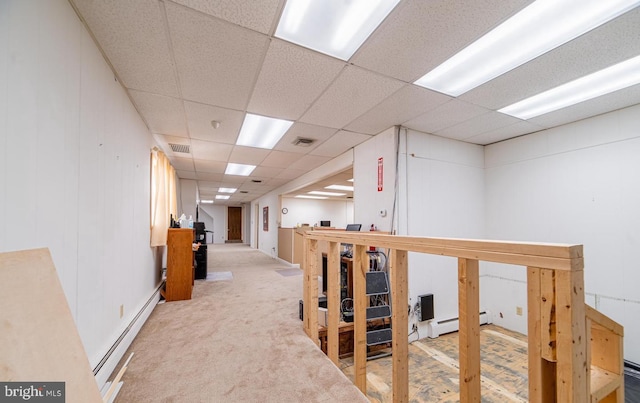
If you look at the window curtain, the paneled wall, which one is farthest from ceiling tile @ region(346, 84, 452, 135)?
the window curtain

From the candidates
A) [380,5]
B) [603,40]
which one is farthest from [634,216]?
[380,5]

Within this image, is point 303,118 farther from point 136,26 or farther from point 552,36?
point 552,36

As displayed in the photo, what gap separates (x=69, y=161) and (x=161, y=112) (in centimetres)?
161

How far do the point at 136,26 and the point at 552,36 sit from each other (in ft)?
9.19

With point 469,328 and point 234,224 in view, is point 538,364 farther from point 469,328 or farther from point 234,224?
point 234,224

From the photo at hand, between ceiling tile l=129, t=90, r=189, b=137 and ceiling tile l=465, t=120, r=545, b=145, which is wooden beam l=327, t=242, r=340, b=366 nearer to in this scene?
ceiling tile l=129, t=90, r=189, b=137

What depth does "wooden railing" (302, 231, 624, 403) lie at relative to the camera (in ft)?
2.57

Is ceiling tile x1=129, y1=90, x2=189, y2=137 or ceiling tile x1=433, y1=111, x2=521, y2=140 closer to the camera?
ceiling tile x1=129, y1=90, x2=189, y2=137

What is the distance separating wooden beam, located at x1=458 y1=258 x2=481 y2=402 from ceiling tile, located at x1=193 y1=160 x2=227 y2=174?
499cm

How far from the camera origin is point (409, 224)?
3.41 metres

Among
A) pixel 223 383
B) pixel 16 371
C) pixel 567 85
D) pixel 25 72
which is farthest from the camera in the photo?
pixel 567 85

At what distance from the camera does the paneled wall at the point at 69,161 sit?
3.56 feet

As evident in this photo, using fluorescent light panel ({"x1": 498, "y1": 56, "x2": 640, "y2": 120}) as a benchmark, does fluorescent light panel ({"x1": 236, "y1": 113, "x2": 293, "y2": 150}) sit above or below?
below

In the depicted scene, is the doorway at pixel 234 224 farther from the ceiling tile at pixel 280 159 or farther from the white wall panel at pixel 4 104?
the white wall panel at pixel 4 104
